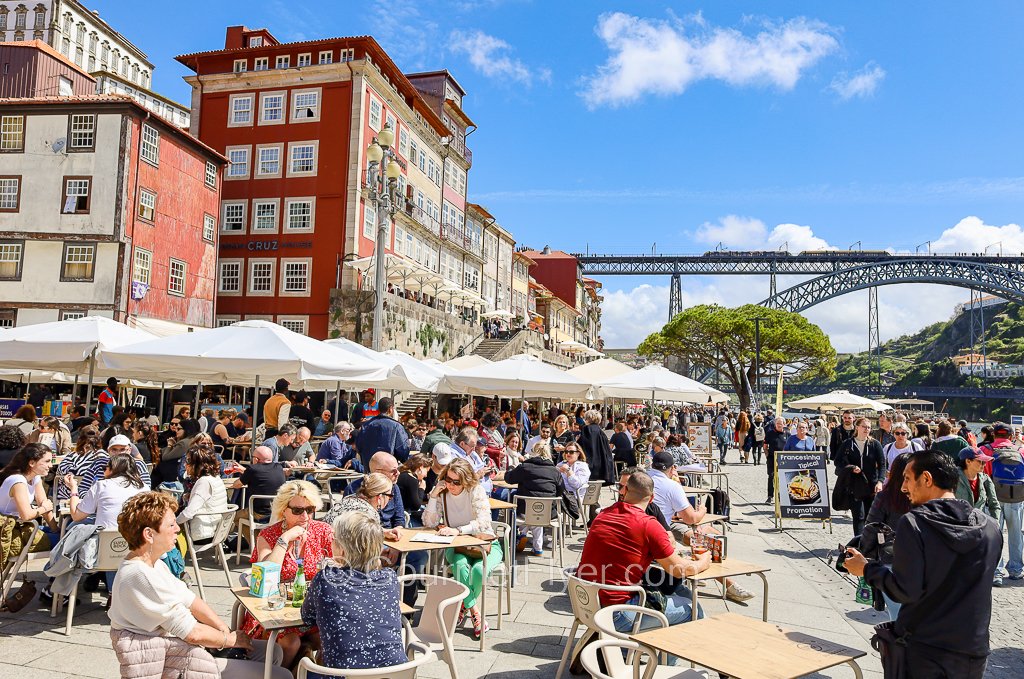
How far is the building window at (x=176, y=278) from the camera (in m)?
26.7

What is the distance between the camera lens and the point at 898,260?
8281 cm

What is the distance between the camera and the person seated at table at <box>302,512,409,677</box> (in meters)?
3.45

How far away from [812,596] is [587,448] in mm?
4408

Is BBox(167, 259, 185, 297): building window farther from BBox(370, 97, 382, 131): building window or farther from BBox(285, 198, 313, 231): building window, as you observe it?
BBox(370, 97, 382, 131): building window

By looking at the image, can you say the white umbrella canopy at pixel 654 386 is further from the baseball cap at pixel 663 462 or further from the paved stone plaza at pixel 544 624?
the baseball cap at pixel 663 462

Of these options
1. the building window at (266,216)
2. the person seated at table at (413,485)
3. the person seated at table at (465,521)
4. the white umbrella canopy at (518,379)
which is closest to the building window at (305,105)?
the building window at (266,216)

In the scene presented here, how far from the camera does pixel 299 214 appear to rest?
30844 millimetres

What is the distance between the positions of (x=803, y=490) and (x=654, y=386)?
4.07 meters

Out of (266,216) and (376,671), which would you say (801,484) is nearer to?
(376,671)

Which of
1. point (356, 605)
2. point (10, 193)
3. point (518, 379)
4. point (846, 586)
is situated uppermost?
point (10, 193)

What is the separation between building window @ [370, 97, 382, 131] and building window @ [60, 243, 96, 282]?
40.0ft

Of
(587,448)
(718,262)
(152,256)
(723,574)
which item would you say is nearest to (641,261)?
(718,262)

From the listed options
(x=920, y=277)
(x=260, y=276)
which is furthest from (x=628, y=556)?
(x=920, y=277)

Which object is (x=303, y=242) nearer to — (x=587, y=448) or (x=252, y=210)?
(x=252, y=210)
